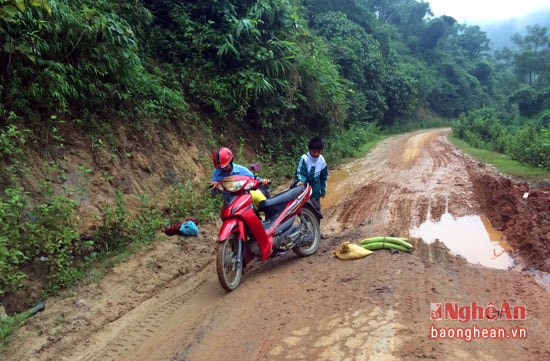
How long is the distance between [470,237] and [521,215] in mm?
1119

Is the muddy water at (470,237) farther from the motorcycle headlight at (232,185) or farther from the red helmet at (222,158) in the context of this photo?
the red helmet at (222,158)

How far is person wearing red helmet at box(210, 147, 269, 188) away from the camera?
5.07m

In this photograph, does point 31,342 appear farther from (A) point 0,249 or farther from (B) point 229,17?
(B) point 229,17

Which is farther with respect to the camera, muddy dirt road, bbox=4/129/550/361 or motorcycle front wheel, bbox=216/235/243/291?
motorcycle front wheel, bbox=216/235/243/291

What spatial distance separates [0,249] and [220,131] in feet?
21.4

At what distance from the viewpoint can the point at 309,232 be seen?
19.1 feet

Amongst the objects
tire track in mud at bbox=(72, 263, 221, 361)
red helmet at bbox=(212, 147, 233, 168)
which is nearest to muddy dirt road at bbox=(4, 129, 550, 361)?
tire track in mud at bbox=(72, 263, 221, 361)

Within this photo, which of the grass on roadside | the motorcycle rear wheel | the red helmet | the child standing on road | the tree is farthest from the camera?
the tree

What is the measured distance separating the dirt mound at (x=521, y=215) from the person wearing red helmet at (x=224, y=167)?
339 centimetres

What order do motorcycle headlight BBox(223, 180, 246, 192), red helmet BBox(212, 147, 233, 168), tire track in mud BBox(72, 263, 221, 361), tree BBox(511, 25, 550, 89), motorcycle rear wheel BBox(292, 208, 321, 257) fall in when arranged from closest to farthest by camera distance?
tire track in mud BBox(72, 263, 221, 361) < motorcycle headlight BBox(223, 180, 246, 192) < red helmet BBox(212, 147, 233, 168) < motorcycle rear wheel BBox(292, 208, 321, 257) < tree BBox(511, 25, 550, 89)

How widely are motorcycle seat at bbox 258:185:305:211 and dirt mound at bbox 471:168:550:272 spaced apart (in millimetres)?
2886

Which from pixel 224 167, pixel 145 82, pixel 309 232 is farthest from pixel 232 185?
pixel 145 82

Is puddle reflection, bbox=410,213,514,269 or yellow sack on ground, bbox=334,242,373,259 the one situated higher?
yellow sack on ground, bbox=334,242,373,259

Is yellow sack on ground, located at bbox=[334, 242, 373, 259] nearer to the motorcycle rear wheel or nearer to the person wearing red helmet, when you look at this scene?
the motorcycle rear wheel
